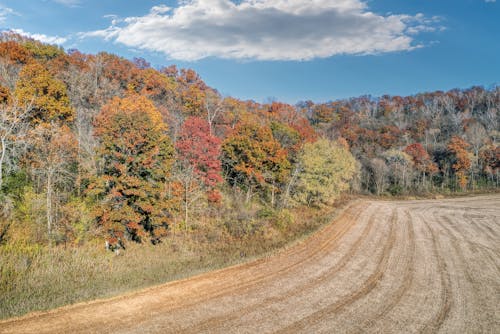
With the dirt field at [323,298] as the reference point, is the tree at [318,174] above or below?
above

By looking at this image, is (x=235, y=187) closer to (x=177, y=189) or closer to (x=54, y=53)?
(x=177, y=189)

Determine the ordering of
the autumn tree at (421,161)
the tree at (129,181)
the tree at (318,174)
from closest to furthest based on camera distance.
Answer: the tree at (129,181) < the tree at (318,174) < the autumn tree at (421,161)

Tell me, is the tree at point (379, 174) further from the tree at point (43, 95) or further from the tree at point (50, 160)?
the tree at point (50, 160)

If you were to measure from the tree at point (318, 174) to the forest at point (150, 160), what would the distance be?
180mm

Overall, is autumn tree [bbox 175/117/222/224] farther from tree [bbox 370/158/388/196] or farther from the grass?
tree [bbox 370/158/388/196]

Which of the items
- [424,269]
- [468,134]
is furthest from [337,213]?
[468,134]

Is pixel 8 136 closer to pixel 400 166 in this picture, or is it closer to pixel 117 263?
pixel 117 263

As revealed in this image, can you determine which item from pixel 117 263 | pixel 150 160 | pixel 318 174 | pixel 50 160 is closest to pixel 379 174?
pixel 318 174

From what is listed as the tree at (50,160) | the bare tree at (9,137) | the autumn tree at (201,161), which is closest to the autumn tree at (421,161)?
the autumn tree at (201,161)

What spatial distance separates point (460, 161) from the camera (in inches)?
2768

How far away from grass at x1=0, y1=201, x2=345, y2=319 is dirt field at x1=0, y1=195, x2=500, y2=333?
94cm

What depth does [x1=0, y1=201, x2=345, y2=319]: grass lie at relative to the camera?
1325 cm

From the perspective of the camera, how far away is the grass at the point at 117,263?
1325cm

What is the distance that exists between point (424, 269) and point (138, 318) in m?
17.7
